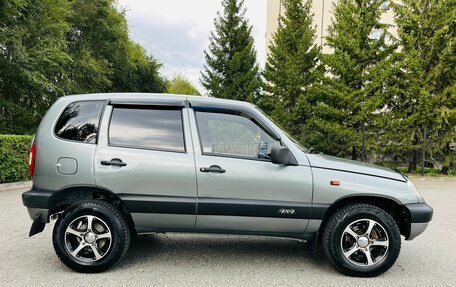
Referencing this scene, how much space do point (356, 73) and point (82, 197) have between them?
16400 mm

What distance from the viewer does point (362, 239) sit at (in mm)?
3742

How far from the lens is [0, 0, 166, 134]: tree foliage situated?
14.6 m

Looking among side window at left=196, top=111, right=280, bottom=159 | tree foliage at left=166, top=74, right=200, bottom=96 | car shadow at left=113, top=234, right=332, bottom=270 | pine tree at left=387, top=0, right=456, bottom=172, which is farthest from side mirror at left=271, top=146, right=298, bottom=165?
tree foliage at left=166, top=74, right=200, bottom=96

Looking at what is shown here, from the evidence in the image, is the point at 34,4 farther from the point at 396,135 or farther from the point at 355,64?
the point at 396,135

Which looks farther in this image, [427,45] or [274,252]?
[427,45]

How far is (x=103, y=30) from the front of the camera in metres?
24.1

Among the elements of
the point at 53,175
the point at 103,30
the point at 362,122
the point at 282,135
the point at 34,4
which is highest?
the point at 103,30

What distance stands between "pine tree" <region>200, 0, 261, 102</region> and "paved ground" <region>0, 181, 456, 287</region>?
22.6 metres

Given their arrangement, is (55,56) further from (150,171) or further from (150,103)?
(150,171)

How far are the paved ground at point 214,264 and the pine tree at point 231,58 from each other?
888 inches

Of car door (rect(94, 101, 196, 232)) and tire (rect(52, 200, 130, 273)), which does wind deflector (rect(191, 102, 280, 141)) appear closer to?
car door (rect(94, 101, 196, 232))

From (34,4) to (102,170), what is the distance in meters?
15.6

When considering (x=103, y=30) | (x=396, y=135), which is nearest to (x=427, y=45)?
(x=396, y=135)

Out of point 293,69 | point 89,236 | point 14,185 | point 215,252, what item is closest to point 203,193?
point 215,252
